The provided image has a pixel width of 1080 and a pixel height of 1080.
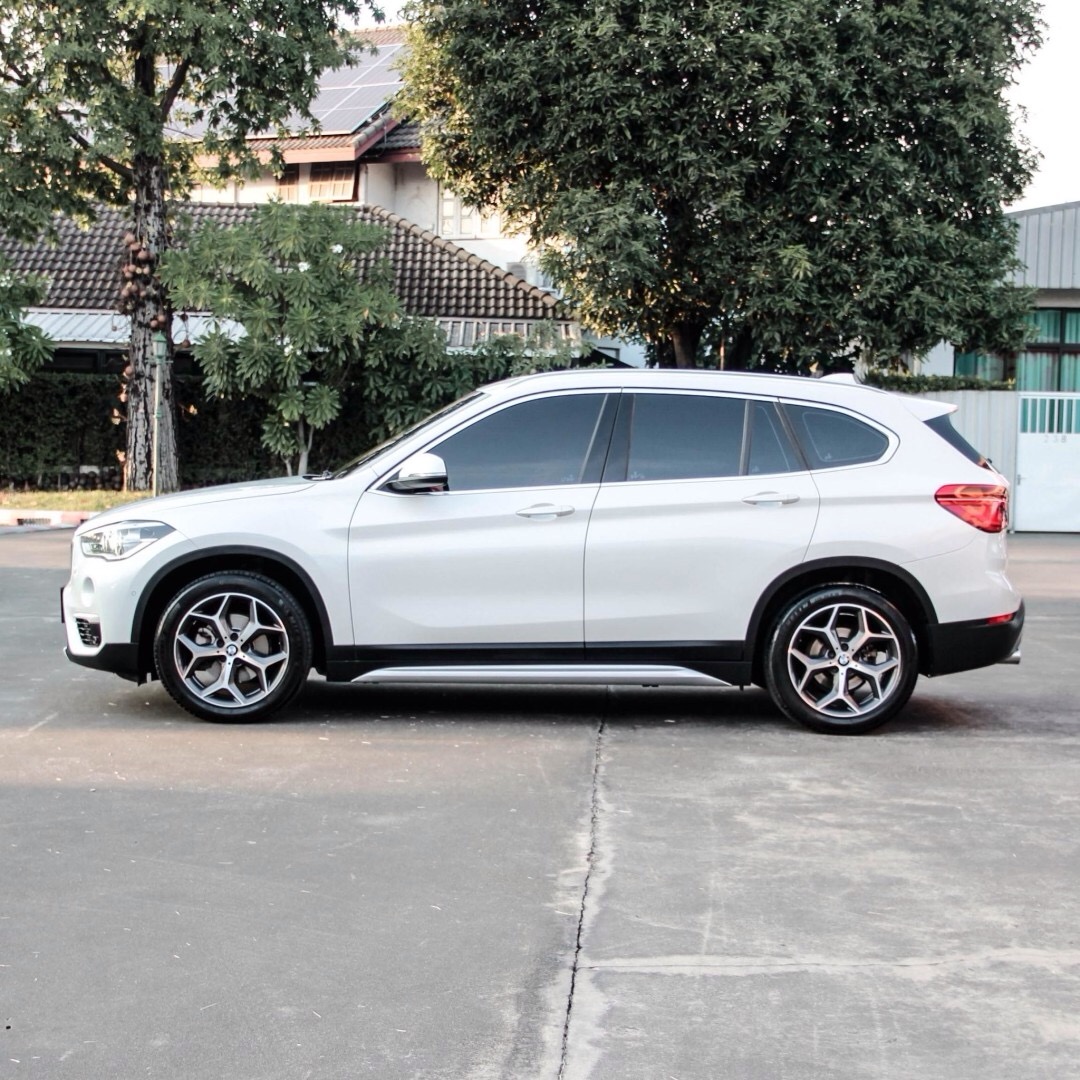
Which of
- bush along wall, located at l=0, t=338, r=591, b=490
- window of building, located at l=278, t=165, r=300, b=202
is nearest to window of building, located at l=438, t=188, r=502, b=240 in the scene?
window of building, located at l=278, t=165, r=300, b=202

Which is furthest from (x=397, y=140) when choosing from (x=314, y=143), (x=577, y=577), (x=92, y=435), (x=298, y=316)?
(x=577, y=577)

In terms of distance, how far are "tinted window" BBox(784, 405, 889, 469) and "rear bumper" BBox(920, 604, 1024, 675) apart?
3.04 feet

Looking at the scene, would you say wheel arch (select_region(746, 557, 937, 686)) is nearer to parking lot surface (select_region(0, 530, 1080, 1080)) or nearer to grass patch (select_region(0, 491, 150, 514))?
parking lot surface (select_region(0, 530, 1080, 1080))

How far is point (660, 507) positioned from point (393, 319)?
20.7m

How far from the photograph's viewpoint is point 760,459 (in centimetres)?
847

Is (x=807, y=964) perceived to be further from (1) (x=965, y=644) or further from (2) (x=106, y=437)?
(2) (x=106, y=437)

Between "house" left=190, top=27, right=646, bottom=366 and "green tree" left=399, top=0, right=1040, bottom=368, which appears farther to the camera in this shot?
"house" left=190, top=27, right=646, bottom=366

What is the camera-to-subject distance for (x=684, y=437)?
27.9 feet

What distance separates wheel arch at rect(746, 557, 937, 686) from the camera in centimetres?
831

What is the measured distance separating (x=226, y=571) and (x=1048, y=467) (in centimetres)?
2011

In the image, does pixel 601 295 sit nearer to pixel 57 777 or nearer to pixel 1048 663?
pixel 1048 663

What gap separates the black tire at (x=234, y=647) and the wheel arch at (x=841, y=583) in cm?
221

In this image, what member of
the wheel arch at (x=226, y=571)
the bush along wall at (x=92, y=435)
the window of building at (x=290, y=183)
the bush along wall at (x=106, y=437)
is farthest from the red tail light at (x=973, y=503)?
the window of building at (x=290, y=183)

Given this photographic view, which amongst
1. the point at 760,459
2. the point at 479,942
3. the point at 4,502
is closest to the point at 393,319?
the point at 4,502
